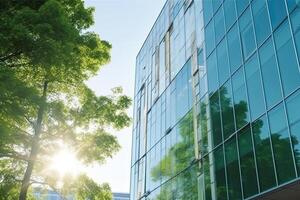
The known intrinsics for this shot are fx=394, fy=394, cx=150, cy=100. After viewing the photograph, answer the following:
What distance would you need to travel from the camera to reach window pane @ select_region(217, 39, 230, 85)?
17641 millimetres

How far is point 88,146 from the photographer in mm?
15039

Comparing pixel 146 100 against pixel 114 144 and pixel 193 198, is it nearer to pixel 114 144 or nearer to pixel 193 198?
pixel 193 198

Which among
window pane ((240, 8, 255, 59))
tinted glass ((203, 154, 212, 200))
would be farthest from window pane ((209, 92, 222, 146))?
window pane ((240, 8, 255, 59))

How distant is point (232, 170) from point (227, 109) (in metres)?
2.71

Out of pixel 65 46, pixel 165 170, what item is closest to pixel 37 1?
pixel 65 46

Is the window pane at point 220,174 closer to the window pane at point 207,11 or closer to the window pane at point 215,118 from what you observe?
the window pane at point 215,118

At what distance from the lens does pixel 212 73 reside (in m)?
19.2

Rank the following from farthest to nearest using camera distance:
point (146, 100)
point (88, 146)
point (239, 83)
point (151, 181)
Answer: point (146, 100)
point (151, 181)
point (239, 83)
point (88, 146)

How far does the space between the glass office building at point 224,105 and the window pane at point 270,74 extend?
36mm

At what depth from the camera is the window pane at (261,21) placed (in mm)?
14641

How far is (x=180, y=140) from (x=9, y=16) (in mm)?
12735

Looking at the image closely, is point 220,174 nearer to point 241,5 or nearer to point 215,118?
point 215,118

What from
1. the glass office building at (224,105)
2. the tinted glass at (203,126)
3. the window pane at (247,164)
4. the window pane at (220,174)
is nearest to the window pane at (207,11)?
the glass office building at (224,105)

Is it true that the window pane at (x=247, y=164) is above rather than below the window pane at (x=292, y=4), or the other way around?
below
